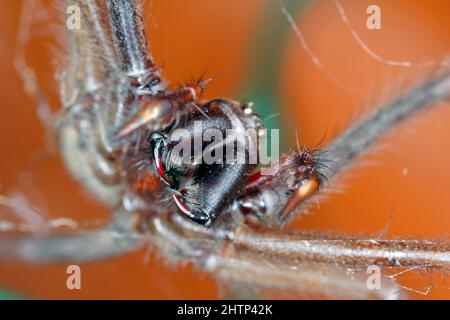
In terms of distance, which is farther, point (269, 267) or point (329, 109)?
point (329, 109)

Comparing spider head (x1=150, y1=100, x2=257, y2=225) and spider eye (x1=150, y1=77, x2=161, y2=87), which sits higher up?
spider eye (x1=150, y1=77, x2=161, y2=87)

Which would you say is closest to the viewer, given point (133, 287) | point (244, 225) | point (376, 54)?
point (244, 225)

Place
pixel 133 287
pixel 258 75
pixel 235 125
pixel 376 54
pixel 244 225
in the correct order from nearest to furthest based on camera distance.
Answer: pixel 235 125 < pixel 244 225 < pixel 376 54 < pixel 133 287 < pixel 258 75

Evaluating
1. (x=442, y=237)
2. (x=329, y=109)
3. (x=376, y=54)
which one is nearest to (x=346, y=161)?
(x=442, y=237)

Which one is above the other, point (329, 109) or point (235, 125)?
point (329, 109)

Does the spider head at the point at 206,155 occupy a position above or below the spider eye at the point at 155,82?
below

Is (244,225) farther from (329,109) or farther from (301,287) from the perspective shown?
(329,109)
